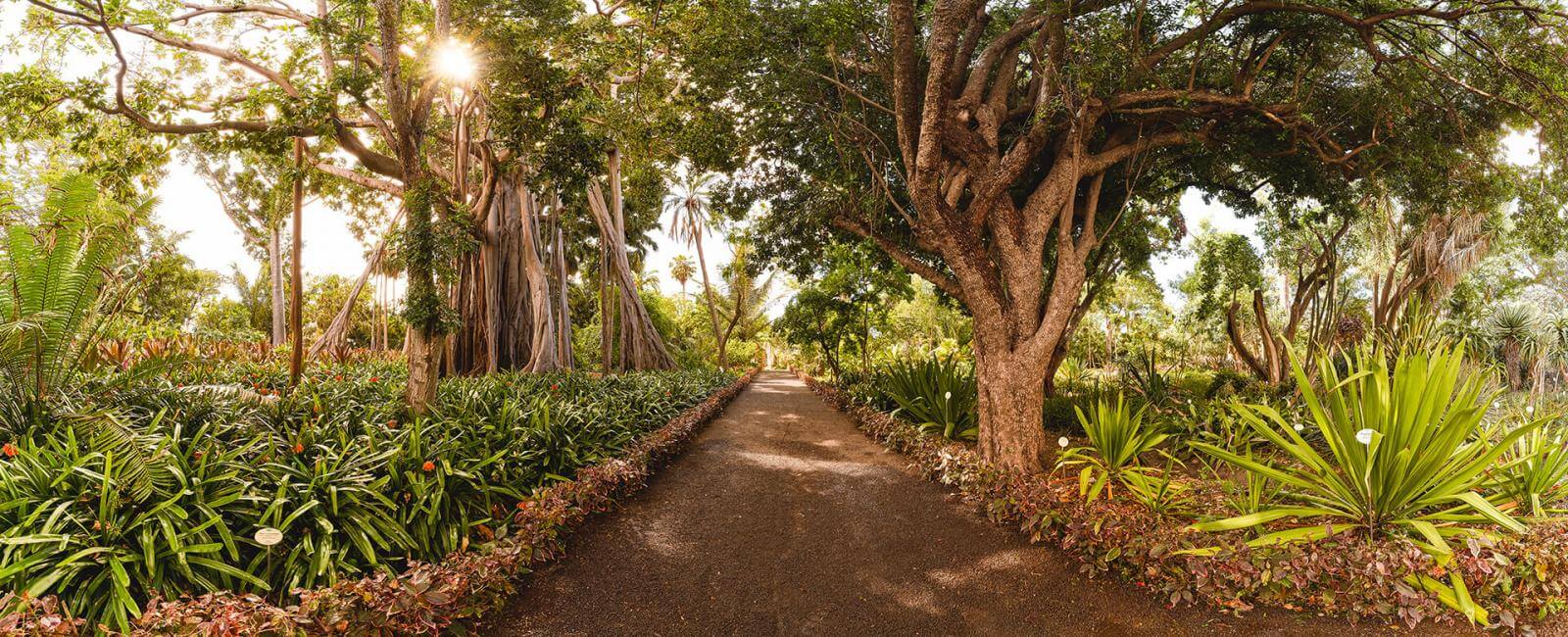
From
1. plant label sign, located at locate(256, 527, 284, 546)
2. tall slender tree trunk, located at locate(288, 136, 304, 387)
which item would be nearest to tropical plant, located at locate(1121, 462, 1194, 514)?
plant label sign, located at locate(256, 527, 284, 546)

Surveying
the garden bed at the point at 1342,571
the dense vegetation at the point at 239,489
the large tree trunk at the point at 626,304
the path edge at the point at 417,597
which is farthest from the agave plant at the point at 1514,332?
the dense vegetation at the point at 239,489

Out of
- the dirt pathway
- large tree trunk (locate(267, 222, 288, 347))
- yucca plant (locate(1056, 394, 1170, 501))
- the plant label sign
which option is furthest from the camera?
large tree trunk (locate(267, 222, 288, 347))

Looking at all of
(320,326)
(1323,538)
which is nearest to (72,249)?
(1323,538)

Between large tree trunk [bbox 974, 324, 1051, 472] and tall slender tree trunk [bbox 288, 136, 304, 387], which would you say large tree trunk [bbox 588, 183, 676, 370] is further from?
large tree trunk [bbox 974, 324, 1051, 472]

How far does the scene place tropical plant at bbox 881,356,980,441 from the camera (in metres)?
7.38

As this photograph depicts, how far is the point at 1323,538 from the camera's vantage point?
3211 mm

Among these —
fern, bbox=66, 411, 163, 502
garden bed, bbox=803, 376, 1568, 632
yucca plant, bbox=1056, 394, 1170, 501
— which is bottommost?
garden bed, bbox=803, 376, 1568, 632

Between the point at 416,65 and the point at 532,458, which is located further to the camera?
the point at 416,65

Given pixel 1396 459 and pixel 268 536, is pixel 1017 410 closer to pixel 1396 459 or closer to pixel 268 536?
pixel 1396 459

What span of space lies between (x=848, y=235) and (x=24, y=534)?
25.3 feet

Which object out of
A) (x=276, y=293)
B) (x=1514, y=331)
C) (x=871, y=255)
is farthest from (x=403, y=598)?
(x=1514, y=331)

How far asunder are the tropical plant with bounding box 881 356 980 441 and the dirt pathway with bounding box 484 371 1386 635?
1.80 m

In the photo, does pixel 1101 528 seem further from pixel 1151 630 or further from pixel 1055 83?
pixel 1055 83

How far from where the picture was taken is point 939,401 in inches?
305
